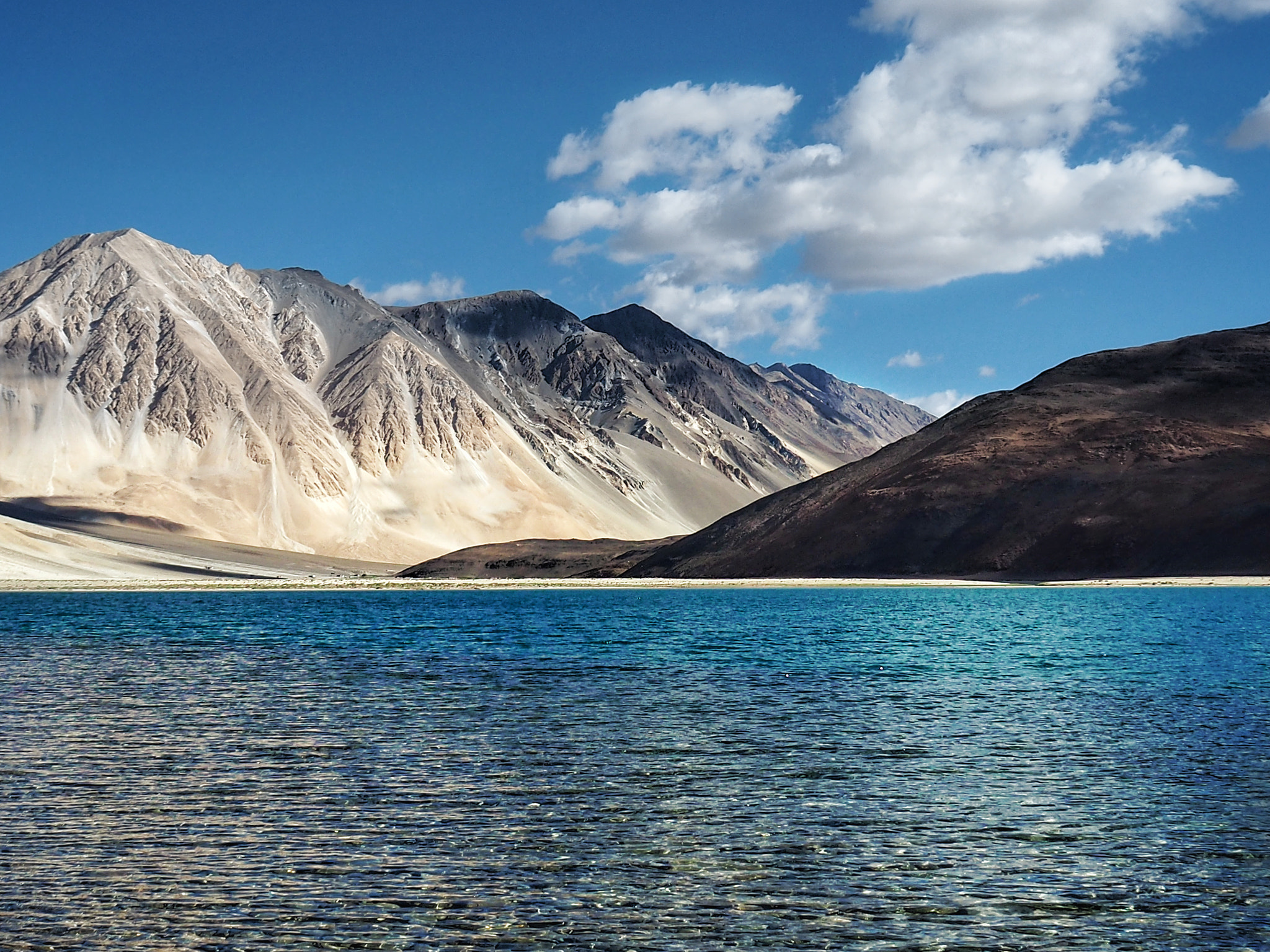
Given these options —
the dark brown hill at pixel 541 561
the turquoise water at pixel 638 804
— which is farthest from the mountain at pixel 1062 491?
the turquoise water at pixel 638 804

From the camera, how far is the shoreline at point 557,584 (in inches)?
4252

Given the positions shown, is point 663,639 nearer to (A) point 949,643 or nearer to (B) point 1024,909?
(A) point 949,643

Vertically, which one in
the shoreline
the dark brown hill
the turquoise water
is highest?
the dark brown hill

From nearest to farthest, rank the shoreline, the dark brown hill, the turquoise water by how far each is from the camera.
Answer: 1. the turquoise water
2. the shoreline
3. the dark brown hill

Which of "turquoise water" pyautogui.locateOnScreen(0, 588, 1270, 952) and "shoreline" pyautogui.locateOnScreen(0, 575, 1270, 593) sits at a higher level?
"shoreline" pyautogui.locateOnScreen(0, 575, 1270, 593)

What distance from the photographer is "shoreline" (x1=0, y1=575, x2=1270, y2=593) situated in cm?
10800

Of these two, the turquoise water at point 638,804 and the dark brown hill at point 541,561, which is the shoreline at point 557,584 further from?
the turquoise water at point 638,804

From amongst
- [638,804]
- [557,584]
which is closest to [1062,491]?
[557,584]

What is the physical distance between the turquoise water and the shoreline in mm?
71498

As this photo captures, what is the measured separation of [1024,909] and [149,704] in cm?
2275

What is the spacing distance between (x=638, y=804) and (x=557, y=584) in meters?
123

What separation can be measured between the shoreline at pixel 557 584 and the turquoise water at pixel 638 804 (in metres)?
71.5

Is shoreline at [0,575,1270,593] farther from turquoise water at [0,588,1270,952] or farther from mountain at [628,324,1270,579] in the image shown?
turquoise water at [0,588,1270,952]

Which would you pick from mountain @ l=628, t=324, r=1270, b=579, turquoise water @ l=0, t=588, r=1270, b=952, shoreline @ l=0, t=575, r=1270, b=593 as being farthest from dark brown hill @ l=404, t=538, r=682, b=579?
turquoise water @ l=0, t=588, r=1270, b=952
